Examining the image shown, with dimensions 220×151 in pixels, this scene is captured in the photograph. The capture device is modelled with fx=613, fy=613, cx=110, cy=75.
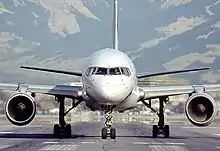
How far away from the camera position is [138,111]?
346ft

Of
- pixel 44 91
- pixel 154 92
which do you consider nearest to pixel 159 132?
pixel 154 92

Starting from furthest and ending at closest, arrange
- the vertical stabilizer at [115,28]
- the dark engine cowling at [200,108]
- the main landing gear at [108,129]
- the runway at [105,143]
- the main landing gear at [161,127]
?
the vertical stabilizer at [115,28]
the main landing gear at [161,127]
the dark engine cowling at [200,108]
the main landing gear at [108,129]
the runway at [105,143]

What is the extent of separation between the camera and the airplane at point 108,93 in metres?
27.2

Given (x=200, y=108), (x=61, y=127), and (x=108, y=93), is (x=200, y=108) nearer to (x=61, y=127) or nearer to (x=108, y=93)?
A: (x=108, y=93)

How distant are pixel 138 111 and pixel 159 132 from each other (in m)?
69.5

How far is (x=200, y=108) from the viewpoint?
100 feet

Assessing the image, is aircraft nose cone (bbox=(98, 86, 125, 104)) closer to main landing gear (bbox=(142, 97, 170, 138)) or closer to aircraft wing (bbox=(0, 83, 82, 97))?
aircraft wing (bbox=(0, 83, 82, 97))

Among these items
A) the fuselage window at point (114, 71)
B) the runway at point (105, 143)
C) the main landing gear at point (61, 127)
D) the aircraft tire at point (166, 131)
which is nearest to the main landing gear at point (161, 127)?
the aircraft tire at point (166, 131)

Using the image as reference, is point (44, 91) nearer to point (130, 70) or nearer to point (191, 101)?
point (130, 70)

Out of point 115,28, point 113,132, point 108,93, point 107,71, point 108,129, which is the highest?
point 115,28

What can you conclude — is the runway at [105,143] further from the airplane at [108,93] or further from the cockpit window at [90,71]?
the cockpit window at [90,71]

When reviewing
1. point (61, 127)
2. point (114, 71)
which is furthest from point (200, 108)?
point (61, 127)

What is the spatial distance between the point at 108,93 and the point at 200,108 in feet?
20.4

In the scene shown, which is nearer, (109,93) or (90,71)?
(109,93)
